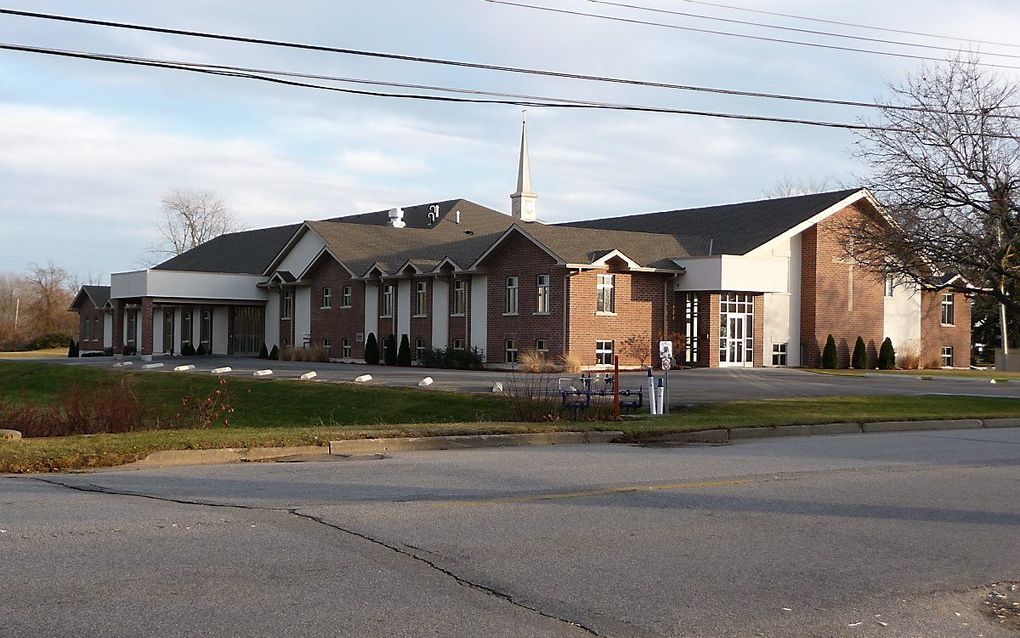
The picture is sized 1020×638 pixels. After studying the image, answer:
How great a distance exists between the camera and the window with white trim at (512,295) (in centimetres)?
4244


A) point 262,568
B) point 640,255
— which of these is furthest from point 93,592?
point 640,255

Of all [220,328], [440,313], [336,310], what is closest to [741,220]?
[440,313]

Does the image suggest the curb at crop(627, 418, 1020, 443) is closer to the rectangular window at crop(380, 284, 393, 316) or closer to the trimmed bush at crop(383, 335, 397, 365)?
the trimmed bush at crop(383, 335, 397, 365)

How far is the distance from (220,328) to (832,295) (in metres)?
32.8

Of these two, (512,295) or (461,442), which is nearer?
(461,442)

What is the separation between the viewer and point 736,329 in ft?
141

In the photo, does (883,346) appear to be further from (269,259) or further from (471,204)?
(269,259)

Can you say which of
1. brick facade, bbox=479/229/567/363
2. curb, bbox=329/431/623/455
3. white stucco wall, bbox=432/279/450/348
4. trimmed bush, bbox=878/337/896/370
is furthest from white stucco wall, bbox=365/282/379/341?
curb, bbox=329/431/623/455

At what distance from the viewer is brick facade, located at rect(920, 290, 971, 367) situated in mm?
48344

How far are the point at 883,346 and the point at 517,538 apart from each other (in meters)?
40.2

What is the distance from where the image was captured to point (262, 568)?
7492 mm

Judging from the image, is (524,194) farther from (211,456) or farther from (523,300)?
(211,456)

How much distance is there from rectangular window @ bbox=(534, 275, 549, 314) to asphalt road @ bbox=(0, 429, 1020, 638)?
89.9 ft

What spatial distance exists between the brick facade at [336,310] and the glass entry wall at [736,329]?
1692 centimetres
